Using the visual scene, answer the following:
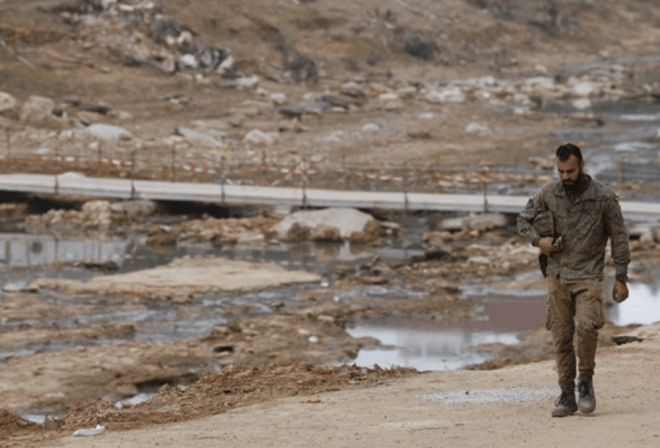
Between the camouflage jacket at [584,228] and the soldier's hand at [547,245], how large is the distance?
0.05 m

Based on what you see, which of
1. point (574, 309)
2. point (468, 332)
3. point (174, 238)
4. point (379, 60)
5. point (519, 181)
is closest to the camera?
point (574, 309)

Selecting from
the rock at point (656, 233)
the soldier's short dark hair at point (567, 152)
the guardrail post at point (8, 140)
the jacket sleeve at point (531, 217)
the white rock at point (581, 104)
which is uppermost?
the white rock at point (581, 104)

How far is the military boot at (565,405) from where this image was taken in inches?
342

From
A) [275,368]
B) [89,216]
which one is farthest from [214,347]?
[89,216]

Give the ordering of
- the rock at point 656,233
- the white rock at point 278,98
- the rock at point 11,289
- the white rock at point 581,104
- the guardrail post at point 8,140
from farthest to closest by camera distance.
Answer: the white rock at point 581,104
the white rock at point 278,98
the guardrail post at point 8,140
the rock at point 656,233
the rock at point 11,289

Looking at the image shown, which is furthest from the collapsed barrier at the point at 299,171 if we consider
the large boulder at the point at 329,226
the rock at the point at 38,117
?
the large boulder at the point at 329,226

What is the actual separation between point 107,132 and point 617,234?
1178 inches

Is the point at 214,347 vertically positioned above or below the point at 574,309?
below

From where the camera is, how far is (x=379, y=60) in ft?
199

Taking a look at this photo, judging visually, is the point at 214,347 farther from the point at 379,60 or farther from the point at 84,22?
the point at 379,60

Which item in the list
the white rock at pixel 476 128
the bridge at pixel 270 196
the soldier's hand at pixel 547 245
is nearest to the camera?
the soldier's hand at pixel 547 245

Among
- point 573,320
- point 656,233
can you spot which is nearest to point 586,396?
point 573,320

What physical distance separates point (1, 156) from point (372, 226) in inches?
468

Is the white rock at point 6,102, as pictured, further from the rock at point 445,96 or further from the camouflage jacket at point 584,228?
the camouflage jacket at point 584,228
